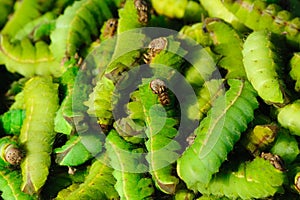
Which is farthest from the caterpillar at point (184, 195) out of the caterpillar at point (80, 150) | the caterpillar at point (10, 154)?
the caterpillar at point (10, 154)

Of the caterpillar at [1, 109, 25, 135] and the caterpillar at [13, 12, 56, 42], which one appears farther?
the caterpillar at [13, 12, 56, 42]

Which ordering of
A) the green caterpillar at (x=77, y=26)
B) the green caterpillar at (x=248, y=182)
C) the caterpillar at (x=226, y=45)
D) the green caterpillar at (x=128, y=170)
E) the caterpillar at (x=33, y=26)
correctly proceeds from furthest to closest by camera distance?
1. the caterpillar at (x=33, y=26)
2. the green caterpillar at (x=77, y=26)
3. the caterpillar at (x=226, y=45)
4. the green caterpillar at (x=128, y=170)
5. the green caterpillar at (x=248, y=182)

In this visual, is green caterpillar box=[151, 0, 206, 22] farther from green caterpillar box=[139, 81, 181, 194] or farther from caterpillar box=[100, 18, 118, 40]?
green caterpillar box=[139, 81, 181, 194]

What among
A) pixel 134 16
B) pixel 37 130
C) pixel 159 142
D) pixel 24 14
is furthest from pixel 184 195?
A: pixel 24 14

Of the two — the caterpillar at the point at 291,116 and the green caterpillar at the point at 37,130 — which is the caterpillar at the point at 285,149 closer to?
the caterpillar at the point at 291,116

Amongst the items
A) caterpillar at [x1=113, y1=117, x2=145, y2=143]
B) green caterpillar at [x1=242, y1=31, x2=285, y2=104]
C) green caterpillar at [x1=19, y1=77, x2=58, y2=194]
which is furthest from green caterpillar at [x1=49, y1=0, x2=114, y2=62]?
green caterpillar at [x1=242, y1=31, x2=285, y2=104]
